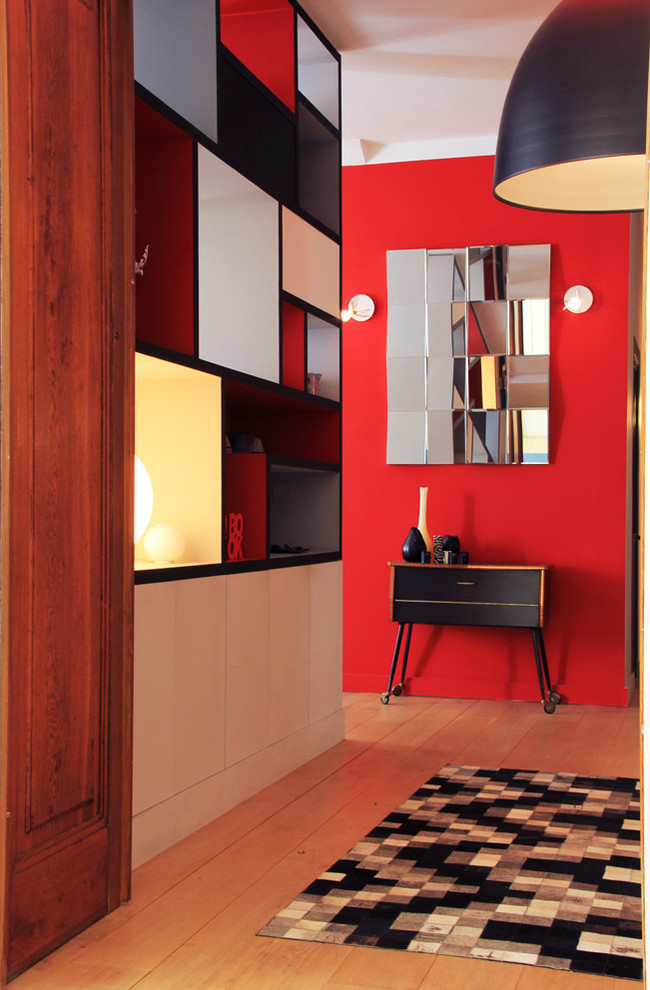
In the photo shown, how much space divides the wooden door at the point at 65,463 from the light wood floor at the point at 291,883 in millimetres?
156

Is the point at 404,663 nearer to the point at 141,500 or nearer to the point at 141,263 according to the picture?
the point at 141,500

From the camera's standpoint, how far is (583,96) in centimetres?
272

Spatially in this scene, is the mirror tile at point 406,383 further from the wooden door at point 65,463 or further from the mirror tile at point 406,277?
the wooden door at point 65,463

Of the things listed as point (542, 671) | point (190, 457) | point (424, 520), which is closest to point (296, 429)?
point (190, 457)

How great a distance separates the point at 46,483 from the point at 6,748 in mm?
604

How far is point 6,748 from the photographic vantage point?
7.34 ft

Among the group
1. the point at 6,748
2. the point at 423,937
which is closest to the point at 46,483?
the point at 6,748

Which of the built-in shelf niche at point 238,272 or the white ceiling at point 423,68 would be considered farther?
Answer: the white ceiling at point 423,68

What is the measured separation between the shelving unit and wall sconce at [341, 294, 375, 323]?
146cm

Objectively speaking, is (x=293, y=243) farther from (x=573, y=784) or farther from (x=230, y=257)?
(x=573, y=784)

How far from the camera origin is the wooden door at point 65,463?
2293mm

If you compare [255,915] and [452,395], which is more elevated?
[452,395]

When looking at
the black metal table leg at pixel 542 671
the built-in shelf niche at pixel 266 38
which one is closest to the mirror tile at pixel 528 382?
the black metal table leg at pixel 542 671

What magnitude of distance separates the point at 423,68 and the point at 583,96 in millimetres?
2628
